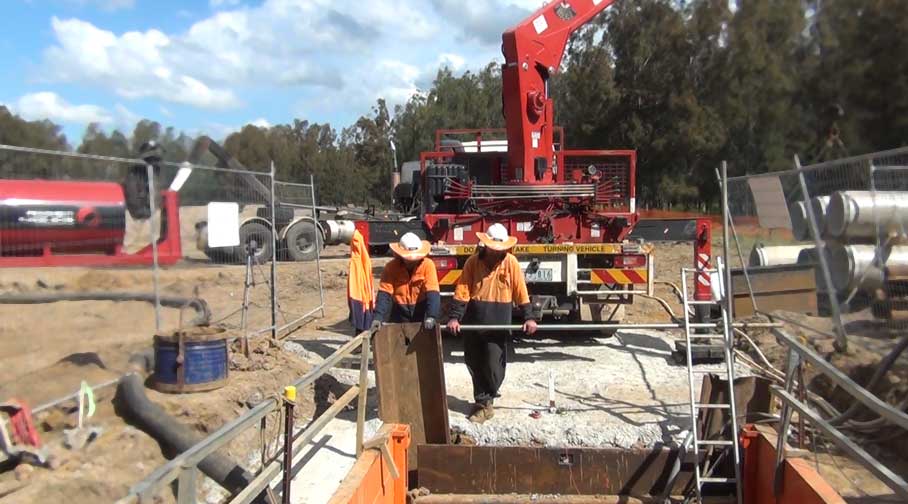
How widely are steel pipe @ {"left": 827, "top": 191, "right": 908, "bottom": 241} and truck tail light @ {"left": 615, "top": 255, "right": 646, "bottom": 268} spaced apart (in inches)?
110

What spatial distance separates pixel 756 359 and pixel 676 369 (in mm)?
820

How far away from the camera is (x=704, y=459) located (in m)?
5.71

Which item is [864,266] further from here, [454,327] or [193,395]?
[193,395]

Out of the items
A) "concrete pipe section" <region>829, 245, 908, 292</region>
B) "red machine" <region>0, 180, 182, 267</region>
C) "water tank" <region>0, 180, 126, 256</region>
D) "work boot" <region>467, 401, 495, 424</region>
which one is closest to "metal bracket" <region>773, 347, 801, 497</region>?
"concrete pipe section" <region>829, 245, 908, 292</region>

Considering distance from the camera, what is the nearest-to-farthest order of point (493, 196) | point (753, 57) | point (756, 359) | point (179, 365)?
1. point (179, 365)
2. point (756, 359)
3. point (493, 196)
4. point (753, 57)

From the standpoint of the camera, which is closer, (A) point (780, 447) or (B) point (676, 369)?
(A) point (780, 447)

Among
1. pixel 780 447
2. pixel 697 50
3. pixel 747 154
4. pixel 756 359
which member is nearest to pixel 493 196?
pixel 756 359

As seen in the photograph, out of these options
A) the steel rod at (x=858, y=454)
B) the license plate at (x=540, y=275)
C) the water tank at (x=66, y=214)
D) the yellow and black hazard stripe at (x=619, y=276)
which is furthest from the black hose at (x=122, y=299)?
the steel rod at (x=858, y=454)

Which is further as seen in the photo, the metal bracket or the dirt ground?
the dirt ground

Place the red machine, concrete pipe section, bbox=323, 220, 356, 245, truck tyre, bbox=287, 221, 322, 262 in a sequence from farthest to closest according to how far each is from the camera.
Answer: concrete pipe section, bbox=323, 220, 356, 245 < truck tyre, bbox=287, 221, 322, 262 < the red machine

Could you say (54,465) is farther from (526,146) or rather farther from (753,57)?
(753,57)

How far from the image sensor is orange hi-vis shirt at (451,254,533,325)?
6805 mm

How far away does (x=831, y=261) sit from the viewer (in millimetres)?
6051

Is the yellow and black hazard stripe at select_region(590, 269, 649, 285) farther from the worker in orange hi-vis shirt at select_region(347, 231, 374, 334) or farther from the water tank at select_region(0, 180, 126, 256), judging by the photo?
the water tank at select_region(0, 180, 126, 256)
